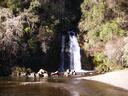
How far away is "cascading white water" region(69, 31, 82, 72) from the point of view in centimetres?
5265

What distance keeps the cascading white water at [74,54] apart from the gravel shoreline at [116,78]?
795 centimetres

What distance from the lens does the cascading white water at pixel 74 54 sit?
52647mm

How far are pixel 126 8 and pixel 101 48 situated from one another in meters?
5.39

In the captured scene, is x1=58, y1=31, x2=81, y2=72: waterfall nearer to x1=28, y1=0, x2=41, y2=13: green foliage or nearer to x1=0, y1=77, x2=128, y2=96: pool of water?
x1=28, y1=0, x2=41, y2=13: green foliage

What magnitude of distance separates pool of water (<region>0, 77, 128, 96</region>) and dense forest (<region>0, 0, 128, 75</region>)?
526 centimetres

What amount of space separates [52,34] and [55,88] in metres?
13.8

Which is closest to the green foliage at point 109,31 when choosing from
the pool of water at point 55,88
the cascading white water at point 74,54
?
the cascading white water at point 74,54

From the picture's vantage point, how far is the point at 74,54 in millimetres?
53938

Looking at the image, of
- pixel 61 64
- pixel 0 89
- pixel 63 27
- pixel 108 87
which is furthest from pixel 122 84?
pixel 63 27

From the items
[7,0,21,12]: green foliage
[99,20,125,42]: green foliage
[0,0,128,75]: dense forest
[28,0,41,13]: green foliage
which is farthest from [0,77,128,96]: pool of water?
[28,0,41,13]: green foliage

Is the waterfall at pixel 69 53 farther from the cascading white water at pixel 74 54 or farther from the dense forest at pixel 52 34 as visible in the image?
the dense forest at pixel 52 34

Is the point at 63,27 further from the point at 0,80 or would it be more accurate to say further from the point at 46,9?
the point at 0,80

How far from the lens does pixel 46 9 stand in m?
54.8

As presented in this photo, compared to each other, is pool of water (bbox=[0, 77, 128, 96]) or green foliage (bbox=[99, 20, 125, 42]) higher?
green foliage (bbox=[99, 20, 125, 42])
